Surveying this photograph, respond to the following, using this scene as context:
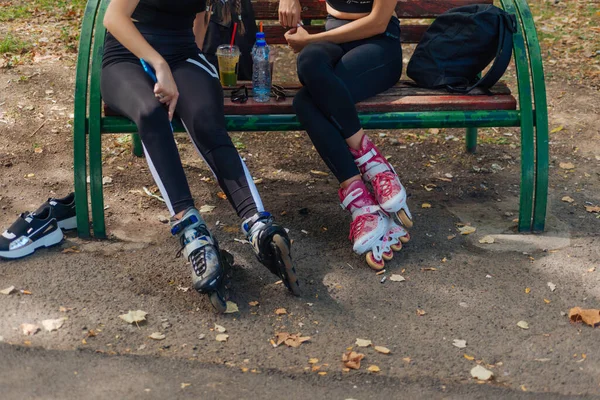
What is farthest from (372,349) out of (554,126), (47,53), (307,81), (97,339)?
(47,53)

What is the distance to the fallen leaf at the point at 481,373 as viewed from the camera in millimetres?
3043

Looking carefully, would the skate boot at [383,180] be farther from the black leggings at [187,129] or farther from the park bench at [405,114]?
the black leggings at [187,129]

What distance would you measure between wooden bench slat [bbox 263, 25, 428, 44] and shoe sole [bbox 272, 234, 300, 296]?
1606 mm

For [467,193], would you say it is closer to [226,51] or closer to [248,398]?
[226,51]

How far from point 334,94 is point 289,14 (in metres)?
0.71

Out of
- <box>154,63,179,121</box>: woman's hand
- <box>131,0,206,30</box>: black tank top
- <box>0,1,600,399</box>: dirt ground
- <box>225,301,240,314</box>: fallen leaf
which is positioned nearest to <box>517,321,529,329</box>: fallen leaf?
<box>0,1,600,399</box>: dirt ground

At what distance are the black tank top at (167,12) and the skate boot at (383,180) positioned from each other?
38.7 inches

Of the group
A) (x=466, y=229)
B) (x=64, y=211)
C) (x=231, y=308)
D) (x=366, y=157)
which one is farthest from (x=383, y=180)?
(x=64, y=211)

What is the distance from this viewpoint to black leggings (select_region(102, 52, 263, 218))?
3.54 meters

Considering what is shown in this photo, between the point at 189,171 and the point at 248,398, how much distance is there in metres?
2.17

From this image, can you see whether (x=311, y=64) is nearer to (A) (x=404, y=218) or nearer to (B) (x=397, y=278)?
(A) (x=404, y=218)

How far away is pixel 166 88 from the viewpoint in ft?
11.8

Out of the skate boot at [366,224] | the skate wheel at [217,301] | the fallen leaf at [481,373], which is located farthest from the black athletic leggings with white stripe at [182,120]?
the fallen leaf at [481,373]

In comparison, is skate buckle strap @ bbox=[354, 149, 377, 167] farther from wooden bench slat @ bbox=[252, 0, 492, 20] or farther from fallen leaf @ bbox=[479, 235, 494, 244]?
wooden bench slat @ bbox=[252, 0, 492, 20]
